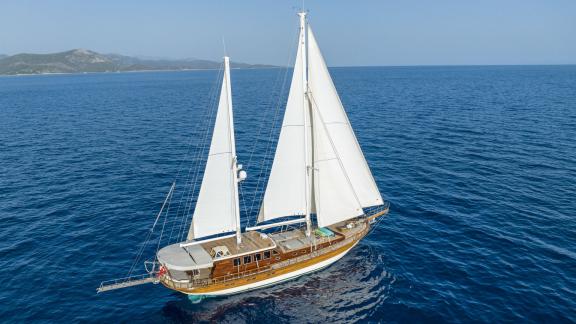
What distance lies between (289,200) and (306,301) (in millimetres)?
8937

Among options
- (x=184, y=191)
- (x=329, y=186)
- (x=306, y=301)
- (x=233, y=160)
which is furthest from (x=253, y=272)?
(x=184, y=191)

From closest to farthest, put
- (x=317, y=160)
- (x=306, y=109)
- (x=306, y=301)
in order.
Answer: (x=306, y=301)
(x=306, y=109)
(x=317, y=160)

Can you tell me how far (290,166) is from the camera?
34188 mm

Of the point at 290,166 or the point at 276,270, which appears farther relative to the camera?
the point at 290,166

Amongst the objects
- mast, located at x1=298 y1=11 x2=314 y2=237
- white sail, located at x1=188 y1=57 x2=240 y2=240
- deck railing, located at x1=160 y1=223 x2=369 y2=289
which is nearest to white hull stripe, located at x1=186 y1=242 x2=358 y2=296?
deck railing, located at x1=160 y1=223 x2=369 y2=289

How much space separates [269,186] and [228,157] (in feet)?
17.9

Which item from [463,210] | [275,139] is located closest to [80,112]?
[275,139]

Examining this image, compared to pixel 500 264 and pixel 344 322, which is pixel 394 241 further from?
pixel 344 322

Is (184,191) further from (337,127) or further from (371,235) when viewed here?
(337,127)

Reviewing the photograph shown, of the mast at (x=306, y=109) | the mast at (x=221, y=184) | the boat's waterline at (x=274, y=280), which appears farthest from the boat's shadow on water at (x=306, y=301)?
the mast at (x=221, y=184)

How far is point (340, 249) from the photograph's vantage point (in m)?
34.7

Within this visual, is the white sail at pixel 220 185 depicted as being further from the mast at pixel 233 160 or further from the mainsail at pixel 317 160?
the mainsail at pixel 317 160

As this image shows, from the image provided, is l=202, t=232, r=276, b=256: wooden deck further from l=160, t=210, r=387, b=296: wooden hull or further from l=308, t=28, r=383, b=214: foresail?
l=308, t=28, r=383, b=214: foresail

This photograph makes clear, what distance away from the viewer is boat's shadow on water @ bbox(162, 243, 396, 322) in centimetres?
2898
